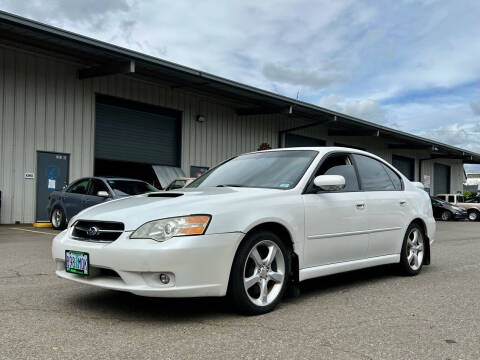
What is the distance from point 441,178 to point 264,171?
140 ft

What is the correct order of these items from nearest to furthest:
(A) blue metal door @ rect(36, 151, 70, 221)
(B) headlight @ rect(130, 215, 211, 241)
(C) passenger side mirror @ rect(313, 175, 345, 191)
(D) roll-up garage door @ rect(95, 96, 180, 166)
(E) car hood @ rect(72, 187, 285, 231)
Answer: (B) headlight @ rect(130, 215, 211, 241) → (E) car hood @ rect(72, 187, 285, 231) → (C) passenger side mirror @ rect(313, 175, 345, 191) → (A) blue metal door @ rect(36, 151, 70, 221) → (D) roll-up garage door @ rect(95, 96, 180, 166)

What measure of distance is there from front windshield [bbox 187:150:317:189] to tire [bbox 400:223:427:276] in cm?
186

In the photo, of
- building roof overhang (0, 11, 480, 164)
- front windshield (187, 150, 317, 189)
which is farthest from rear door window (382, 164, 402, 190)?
building roof overhang (0, 11, 480, 164)

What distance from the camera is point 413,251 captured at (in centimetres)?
624

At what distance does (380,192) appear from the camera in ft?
18.7

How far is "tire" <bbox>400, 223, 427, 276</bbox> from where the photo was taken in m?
6.04

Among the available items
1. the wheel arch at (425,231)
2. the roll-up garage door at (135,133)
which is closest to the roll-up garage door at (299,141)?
the roll-up garage door at (135,133)

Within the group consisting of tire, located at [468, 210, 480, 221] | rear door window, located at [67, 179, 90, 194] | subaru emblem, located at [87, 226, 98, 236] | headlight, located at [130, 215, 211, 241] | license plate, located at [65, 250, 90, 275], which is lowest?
tire, located at [468, 210, 480, 221]

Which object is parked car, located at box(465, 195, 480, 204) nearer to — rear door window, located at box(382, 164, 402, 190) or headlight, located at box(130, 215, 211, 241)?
rear door window, located at box(382, 164, 402, 190)

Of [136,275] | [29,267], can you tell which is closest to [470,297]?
[136,275]

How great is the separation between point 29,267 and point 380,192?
15.1 ft

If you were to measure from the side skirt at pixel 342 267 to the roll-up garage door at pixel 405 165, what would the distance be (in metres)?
31.4

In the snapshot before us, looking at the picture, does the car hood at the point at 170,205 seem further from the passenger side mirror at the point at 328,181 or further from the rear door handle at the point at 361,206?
the rear door handle at the point at 361,206

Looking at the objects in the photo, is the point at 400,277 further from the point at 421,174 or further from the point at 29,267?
the point at 421,174
